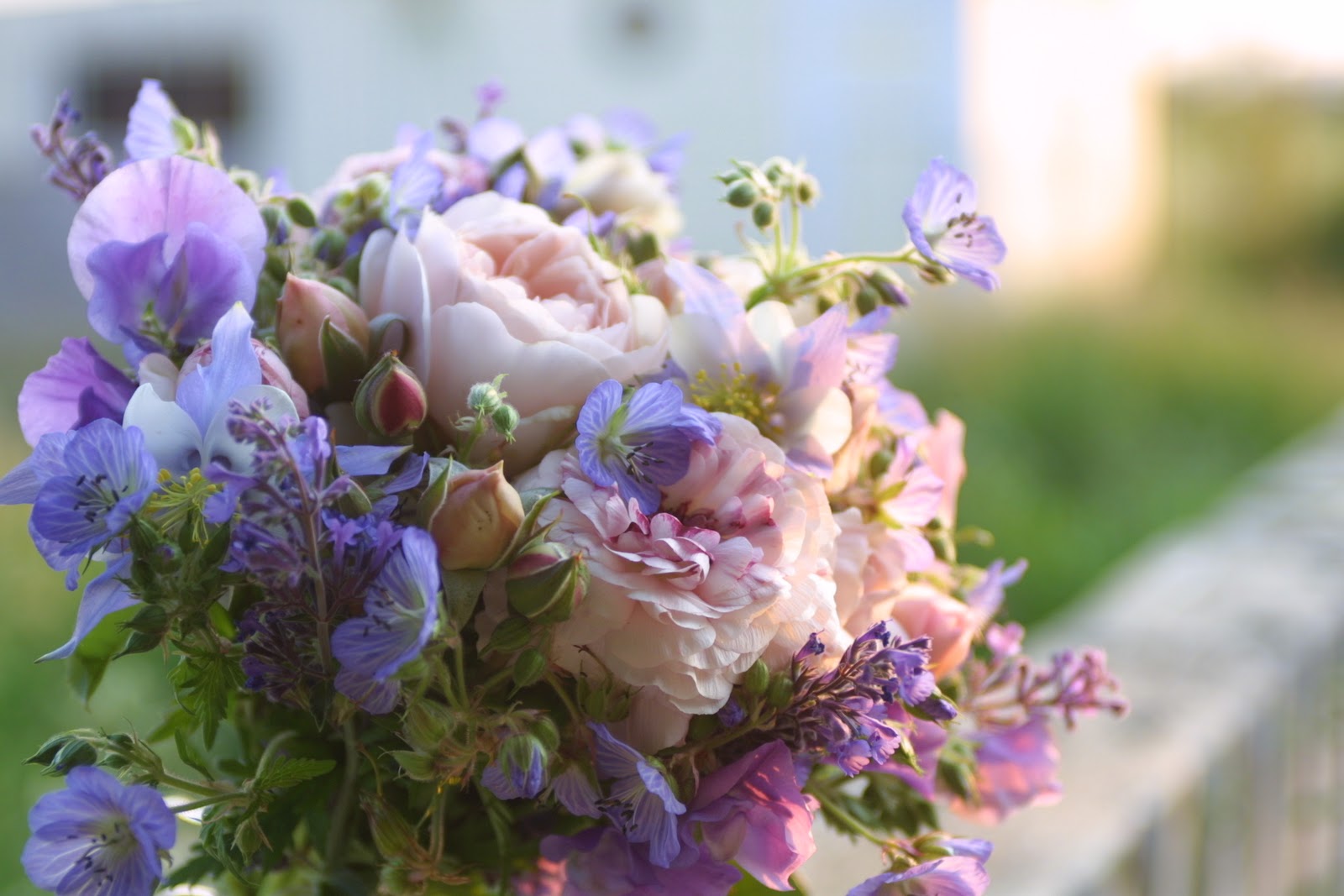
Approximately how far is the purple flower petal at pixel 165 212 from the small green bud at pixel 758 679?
0.28 metres

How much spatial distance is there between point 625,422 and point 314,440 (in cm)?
13

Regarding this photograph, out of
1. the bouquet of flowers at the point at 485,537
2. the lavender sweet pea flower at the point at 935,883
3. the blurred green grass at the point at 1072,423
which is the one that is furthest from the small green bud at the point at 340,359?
the blurred green grass at the point at 1072,423

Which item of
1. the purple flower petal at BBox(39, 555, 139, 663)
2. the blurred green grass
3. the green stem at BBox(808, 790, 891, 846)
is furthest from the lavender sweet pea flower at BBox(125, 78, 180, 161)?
the blurred green grass

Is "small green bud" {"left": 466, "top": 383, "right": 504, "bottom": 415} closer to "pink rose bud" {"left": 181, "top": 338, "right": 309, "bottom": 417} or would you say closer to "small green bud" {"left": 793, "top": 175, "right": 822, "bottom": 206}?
"pink rose bud" {"left": 181, "top": 338, "right": 309, "bottom": 417}

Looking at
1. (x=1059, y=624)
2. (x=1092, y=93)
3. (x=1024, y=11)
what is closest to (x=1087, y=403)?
(x=1059, y=624)

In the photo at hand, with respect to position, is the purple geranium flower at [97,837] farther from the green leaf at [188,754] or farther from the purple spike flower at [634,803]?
the purple spike flower at [634,803]

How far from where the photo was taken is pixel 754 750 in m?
0.55

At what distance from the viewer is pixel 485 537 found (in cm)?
49

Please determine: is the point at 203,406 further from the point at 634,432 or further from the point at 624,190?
the point at 624,190

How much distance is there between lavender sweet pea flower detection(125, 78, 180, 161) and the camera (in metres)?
0.64

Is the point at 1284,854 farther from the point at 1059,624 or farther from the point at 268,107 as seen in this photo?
the point at 268,107

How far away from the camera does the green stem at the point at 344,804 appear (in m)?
0.55

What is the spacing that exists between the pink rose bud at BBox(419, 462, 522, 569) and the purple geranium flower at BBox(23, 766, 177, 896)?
0.49 ft

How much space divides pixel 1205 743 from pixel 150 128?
1.54 metres
